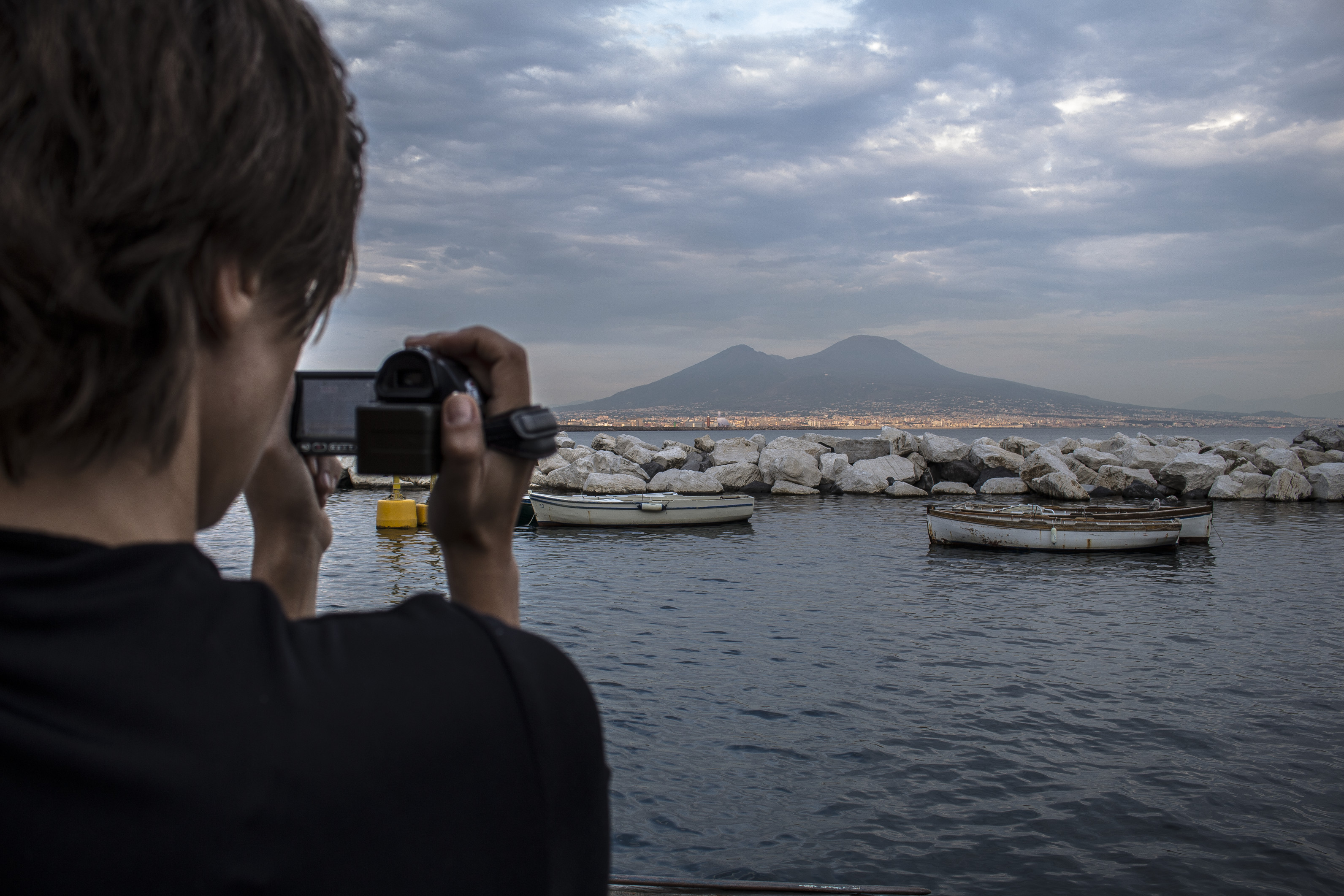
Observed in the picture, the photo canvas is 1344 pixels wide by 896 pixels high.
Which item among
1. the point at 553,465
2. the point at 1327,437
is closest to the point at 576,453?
the point at 553,465

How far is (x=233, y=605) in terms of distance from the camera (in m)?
0.61

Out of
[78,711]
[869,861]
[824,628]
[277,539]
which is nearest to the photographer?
[78,711]

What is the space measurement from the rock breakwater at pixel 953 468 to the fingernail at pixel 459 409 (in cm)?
3119

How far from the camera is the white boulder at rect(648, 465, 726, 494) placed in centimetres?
3219

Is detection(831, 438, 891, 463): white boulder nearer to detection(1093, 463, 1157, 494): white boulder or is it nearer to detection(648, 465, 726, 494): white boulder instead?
detection(1093, 463, 1157, 494): white boulder

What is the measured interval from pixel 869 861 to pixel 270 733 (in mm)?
7275

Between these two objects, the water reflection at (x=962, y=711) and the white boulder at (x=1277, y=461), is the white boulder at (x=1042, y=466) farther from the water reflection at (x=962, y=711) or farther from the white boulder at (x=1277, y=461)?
the water reflection at (x=962, y=711)

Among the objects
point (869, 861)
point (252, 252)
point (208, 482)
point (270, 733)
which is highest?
point (252, 252)

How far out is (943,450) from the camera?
3738 centimetres

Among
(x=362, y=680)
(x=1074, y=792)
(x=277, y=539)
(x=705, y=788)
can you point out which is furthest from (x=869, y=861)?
(x=362, y=680)

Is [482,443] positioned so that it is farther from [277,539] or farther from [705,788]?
[705,788]

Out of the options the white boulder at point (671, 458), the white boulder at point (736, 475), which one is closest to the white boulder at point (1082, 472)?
the white boulder at point (736, 475)

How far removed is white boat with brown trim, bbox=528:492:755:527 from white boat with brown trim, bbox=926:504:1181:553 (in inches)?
293

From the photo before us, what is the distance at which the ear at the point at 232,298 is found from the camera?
687mm
